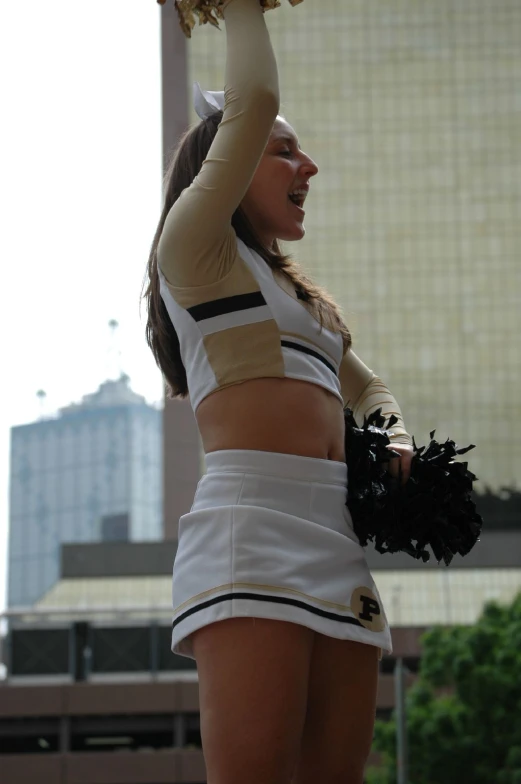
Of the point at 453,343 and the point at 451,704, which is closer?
the point at 451,704

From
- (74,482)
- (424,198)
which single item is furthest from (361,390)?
(74,482)

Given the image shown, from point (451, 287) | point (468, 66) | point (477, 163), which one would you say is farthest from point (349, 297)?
point (468, 66)

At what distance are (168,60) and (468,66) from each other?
576 inches

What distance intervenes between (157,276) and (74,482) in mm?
122422

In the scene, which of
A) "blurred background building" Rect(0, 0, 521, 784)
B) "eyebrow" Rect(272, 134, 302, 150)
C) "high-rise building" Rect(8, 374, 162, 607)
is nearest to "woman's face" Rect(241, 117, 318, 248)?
"eyebrow" Rect(272, 134, 302, 150)

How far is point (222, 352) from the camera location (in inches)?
106

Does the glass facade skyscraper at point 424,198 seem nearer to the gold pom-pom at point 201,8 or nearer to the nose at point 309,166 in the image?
the nose at point 309,166

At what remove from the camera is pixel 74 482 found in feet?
406

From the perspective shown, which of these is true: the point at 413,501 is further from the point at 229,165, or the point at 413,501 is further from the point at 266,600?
the point at 229,165

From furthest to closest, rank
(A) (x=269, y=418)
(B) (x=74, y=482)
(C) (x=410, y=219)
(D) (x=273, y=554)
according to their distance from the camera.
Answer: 1. (B) (x=74, y=482)
2. (C) (x=410, y=219)
3. (A) (x=269, y=418)
4. (D) (x=273, y=554)

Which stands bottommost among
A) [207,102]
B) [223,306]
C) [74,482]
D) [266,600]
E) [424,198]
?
[266,600]

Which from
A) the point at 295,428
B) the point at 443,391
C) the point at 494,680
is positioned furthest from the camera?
the point at 443,391

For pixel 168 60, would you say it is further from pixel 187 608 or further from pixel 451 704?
pixel 187 608

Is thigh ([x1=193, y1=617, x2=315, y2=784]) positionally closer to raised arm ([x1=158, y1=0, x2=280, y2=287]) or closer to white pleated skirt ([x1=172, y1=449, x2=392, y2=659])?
white pleated skirt ([x1=172, y1=449, x2=392, y2=659])
